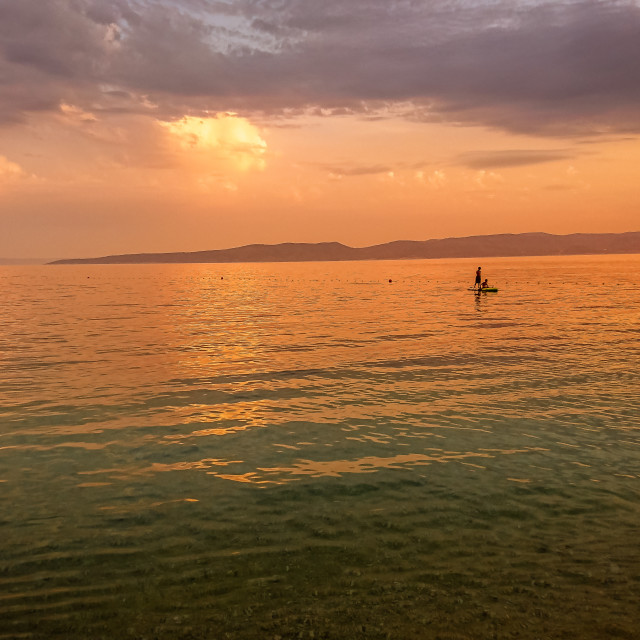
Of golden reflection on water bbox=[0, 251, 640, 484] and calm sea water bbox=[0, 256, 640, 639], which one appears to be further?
golden reflection on water bbox=[0, 251, 640, 484]

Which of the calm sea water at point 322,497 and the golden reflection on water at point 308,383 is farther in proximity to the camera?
the golden reflection on water at point 308,383

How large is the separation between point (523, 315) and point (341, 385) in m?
36.0

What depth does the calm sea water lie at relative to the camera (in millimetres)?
9453

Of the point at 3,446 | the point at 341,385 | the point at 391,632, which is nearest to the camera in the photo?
the point at 391,632

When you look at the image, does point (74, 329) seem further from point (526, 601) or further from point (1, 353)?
point (526, 601)

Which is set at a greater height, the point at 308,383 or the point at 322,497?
the point at 322,497

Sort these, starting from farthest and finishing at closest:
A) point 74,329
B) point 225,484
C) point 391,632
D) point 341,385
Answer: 1. point 74,329
2. point 341,385
3. point 225,484
4. point 391,632

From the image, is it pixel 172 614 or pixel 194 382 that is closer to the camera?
pixel 172 614

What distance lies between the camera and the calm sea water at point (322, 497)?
9.45m

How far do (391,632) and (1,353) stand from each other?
1386 inches

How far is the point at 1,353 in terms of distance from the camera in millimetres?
37062

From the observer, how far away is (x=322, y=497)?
46.6ft

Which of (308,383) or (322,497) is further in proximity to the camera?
(308,383)

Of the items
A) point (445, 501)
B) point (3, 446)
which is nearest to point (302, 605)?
point (445, 501)
